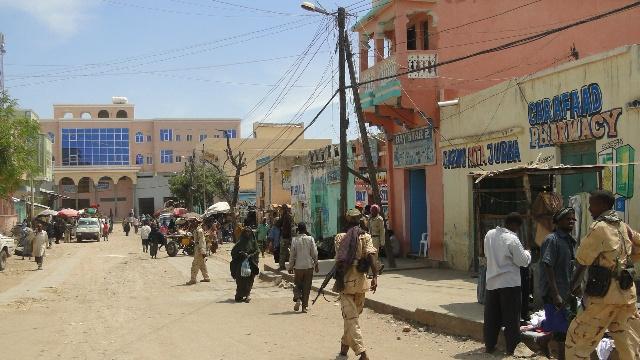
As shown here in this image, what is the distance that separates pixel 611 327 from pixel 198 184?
63.4 m

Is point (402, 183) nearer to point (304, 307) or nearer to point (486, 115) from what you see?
point (486, 115)

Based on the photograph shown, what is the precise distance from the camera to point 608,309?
5.82 meters

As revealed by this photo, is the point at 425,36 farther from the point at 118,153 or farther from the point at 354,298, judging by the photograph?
the point at 118,153

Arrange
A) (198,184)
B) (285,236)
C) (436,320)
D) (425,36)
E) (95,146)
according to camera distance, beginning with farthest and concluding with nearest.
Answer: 1. (95,146)
2. (198,184)
3. (425,36)
4. (285,236)
5. (436,320)

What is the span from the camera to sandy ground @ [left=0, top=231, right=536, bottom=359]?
8.97 m

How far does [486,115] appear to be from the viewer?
54.6 ft

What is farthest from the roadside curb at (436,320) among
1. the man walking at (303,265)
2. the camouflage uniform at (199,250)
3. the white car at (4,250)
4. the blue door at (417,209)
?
the white car at (4,250)

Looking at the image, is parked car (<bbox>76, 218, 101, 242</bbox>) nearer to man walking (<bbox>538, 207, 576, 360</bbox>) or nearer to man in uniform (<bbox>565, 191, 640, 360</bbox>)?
man walking (<bbox>538, 207, 576, 360</bbox>)

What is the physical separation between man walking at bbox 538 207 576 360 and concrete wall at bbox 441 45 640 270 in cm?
462

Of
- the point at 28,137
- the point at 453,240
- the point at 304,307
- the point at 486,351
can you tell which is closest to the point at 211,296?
the point at 304,307

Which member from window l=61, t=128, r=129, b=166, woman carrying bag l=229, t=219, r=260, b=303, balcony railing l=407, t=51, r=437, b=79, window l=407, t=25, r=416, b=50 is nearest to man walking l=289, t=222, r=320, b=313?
woman carrying bag l=229, t=219, r=260, b=303

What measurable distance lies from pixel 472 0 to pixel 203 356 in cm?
1437

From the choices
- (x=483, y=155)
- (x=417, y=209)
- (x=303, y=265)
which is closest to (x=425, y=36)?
(x=417, y=209)

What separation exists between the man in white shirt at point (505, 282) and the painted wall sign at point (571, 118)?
5026 mm
